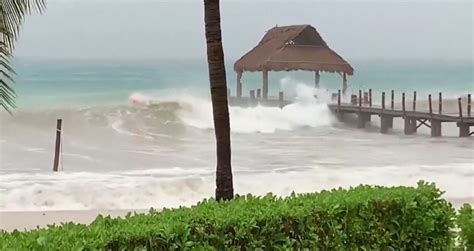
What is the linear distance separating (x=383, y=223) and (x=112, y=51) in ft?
127

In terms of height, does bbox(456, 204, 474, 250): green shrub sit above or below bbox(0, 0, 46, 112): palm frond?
below

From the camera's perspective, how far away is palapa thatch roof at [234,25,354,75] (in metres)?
27.9

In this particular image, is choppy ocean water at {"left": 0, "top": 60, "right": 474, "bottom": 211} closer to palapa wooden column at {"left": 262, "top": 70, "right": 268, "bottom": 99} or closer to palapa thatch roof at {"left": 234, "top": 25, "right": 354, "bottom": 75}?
palapa wooden column at {"left": 262, "top": 70, "right": 268, "bottom": 99}

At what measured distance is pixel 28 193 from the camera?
12.4 meters

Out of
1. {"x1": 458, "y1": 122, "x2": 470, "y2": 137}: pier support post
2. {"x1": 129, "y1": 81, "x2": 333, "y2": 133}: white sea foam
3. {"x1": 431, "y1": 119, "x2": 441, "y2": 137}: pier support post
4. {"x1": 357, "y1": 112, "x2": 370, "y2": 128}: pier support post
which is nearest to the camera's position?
{"x1": 458, "y1": 122, "x2": 470, "y2": 137}: pier support post

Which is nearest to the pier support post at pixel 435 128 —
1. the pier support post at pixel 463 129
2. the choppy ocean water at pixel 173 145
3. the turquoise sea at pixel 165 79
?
the choppy ocean water at pixel 173 145

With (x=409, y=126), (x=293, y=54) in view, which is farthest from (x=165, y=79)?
(x=409, y=126)

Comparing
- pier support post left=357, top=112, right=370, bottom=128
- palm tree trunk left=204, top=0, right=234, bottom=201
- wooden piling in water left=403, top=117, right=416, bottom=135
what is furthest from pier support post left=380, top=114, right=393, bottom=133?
palm tree trunk left=204, top=0, right=234, bottom=201

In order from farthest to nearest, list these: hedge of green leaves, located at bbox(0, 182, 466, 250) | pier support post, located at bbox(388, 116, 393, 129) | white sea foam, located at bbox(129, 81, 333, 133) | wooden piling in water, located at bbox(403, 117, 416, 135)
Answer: white sea foam, located at bbox(129, 81, 333, 133) → pier support post, located at bbox(388, 116, 393, 129) → wooden piling in water, located at bbox(403, 117, 416, 135) → hedge of green leaves, located at bbox(0, 182, 466, 250)

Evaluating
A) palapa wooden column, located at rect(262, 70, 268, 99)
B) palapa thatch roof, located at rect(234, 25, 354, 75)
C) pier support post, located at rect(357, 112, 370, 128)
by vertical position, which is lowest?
pier support post, located at rect(357, 112, 370, 128)

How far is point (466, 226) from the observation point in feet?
16.0

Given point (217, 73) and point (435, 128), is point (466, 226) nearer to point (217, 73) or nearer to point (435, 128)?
point (217, 73)

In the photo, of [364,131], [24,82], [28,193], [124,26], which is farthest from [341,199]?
[124,26]

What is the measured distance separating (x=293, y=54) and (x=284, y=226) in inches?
946
